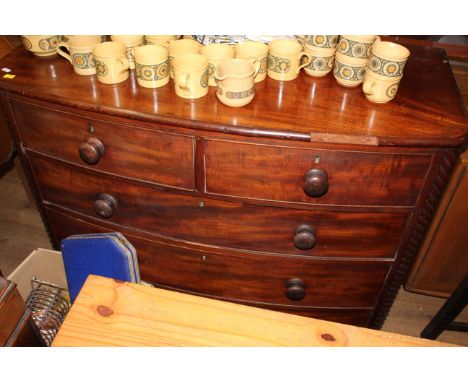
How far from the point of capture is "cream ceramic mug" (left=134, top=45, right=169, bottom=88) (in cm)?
119

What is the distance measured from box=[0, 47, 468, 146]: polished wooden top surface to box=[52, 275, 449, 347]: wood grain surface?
54 cm

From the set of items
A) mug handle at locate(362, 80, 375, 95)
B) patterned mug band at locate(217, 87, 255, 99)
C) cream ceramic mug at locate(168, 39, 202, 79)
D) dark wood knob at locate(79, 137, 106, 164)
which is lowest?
dark wood knob at locate(79, 137, 106, 164)

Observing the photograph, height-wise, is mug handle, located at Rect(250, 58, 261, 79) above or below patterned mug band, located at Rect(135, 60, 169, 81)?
above

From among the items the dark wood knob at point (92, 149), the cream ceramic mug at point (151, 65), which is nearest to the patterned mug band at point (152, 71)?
the cream ceramic mug at point (151, 65)

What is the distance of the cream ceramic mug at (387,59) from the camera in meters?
1.11

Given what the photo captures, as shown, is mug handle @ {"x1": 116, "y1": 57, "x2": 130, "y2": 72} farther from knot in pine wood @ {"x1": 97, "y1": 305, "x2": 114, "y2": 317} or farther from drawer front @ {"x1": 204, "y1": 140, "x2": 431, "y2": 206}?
knot in pine wood @ {"x1": 97, "y1": 305, "x2": 114, "y2": 317}

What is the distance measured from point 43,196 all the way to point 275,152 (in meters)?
0.96

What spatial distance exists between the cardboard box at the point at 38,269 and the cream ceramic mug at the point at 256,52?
44.2 inches

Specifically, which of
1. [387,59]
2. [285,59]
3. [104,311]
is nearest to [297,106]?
[285,59]

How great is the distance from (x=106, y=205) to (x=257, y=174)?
21.8 inches

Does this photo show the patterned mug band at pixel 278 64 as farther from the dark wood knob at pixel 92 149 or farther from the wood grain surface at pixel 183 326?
the wood grain surface at pixel 183 326

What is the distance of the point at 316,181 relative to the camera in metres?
Answer: 1.14

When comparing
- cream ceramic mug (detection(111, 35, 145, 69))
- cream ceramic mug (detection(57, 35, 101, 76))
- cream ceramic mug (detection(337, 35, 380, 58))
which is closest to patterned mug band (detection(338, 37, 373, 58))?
cream ceramic mug (detection(337, 35, 380, 58))
